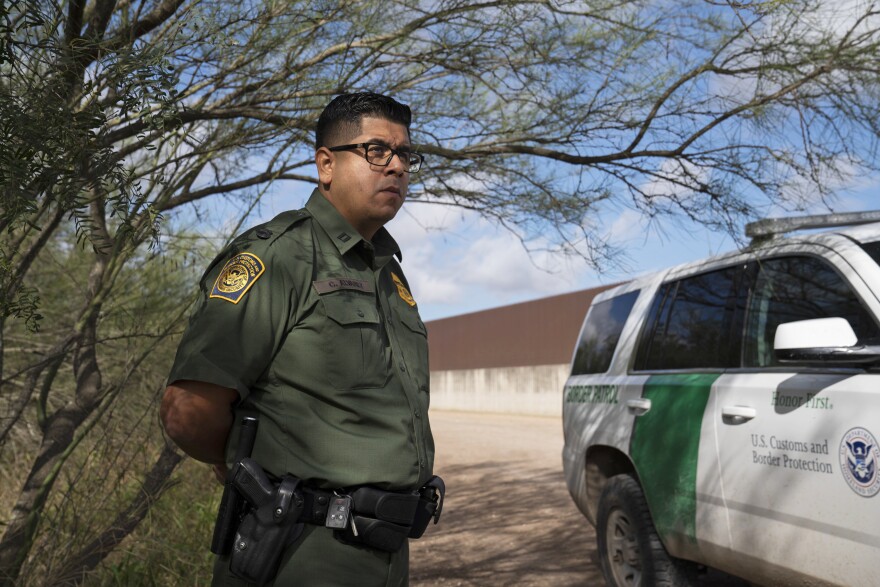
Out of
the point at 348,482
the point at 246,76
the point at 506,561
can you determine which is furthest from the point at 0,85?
the point at 506,561

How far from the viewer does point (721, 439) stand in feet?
11.6

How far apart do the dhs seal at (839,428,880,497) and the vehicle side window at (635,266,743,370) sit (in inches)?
33.5

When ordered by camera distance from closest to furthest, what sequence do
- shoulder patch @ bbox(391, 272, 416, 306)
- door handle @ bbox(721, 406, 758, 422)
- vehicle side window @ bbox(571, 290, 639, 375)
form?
shoulder patch @ bbox(391, 272, 416, 306) → door handle @ bbox(721, 406, 758, 422) → vehicle side window @ bbox(571, 290, 639, 375)

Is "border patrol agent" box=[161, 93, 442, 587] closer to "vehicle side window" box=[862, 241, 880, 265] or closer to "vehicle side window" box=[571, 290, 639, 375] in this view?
"vehicle side window" box=[862, 241, 880, 265]

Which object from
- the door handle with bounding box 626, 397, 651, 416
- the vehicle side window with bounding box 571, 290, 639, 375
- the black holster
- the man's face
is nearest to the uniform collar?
the man's face

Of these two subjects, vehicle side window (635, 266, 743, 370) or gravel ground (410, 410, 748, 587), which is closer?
vehicle side window (635, 266, 743, 370)

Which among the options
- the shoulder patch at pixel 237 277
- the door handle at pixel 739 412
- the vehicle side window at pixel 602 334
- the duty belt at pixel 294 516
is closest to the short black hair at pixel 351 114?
the shoulder patch at pixel 237 277

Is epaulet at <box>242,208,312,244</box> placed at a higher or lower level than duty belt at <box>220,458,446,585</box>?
higher

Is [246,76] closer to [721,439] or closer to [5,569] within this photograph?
[5,569]

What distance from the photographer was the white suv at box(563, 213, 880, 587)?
2.89 meters

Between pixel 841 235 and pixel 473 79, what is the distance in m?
2.01

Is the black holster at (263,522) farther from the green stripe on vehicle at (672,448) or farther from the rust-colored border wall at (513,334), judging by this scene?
the rust-colored border wall at (513,334)

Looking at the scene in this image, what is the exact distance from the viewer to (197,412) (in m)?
2.04

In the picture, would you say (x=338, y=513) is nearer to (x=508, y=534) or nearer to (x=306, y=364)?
(x=306, y=364)
